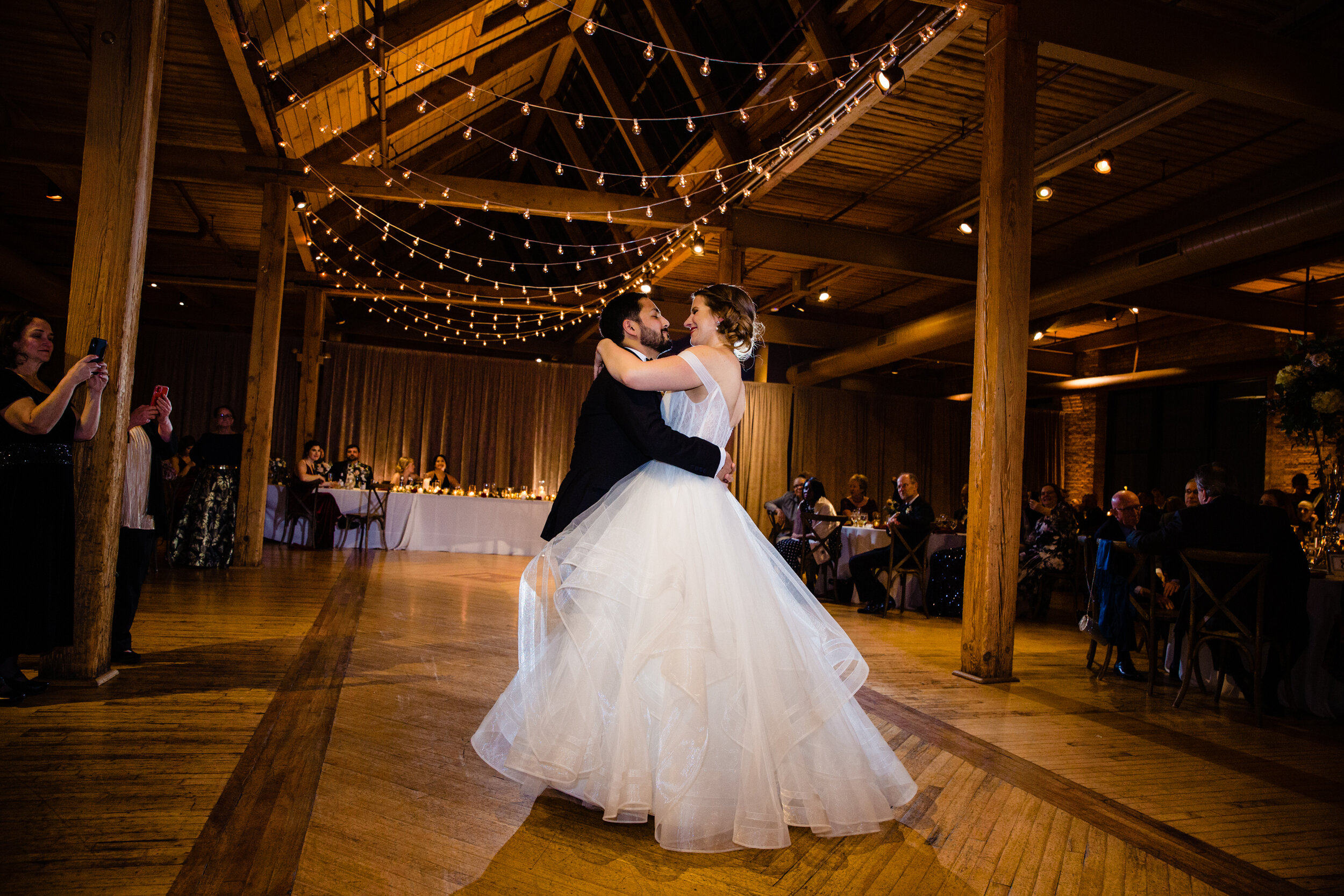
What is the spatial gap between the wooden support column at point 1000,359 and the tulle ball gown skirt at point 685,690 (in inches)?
93.4

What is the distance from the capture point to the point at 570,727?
2.15 m

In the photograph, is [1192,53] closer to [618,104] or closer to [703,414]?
[703,414]

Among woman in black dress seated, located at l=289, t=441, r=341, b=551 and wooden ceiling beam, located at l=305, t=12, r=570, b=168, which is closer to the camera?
wooden ceiling beam, located at l=305, t=12, r=570, b=168

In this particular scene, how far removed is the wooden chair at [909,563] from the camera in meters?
7.25

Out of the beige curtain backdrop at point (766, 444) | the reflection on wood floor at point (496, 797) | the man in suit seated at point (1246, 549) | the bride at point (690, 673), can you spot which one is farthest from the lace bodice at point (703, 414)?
the beige curtain backdrop at point (766, 444)

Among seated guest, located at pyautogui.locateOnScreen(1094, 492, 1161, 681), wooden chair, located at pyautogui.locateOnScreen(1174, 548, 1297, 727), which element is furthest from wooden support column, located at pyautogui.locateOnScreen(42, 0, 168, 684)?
seated guest, located at pyautogui.locateOnScreen(1094, 492, 1161, 681)

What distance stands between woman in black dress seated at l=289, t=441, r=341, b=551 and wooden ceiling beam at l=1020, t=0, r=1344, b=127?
8.44 metres

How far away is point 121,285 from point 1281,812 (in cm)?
465

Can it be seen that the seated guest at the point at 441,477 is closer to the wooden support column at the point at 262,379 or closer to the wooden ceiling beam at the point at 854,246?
the wooden support column at the point at 262,379

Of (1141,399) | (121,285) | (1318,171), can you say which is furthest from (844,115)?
(1141,399)

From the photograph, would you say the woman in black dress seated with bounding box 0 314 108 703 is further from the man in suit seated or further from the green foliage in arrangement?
the green foliage in arrangement

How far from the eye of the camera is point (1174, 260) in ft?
24.4

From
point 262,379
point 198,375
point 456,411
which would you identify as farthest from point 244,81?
point 198,375

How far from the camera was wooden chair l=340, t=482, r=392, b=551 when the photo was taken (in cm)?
1044
